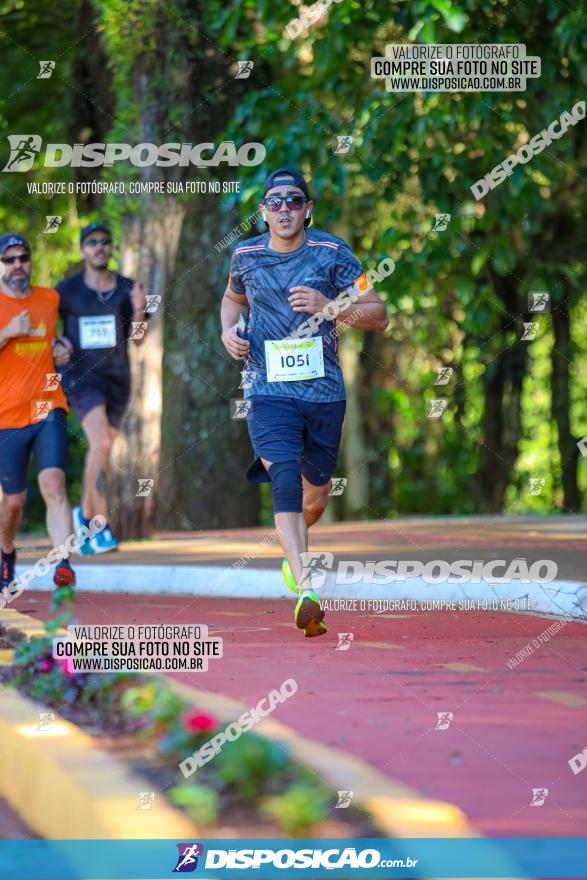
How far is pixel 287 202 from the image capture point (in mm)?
7914

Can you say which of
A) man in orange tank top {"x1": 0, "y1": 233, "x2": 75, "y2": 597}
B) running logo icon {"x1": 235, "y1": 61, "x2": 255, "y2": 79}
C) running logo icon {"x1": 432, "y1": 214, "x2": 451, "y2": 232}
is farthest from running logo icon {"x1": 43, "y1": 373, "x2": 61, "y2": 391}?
running logo icon {"x1": 235, "y1": 61, "x2": 255, "y2": 79}

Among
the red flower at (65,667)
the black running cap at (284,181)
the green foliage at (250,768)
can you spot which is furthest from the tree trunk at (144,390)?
the green foliage at (250,768)

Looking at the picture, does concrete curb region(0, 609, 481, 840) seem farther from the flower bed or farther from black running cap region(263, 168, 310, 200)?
black running cap region(263, 168, 310, 200)

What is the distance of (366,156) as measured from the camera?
14805 millimetres

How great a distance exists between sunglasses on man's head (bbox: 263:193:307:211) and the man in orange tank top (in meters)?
1.99

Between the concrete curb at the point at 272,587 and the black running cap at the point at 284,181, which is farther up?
the black running cap at the point at 284,181

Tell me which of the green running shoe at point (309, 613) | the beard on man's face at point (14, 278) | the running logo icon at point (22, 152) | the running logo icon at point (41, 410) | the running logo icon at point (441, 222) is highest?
the running logo icon at point (22, 152)

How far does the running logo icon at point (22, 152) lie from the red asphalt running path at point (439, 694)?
31.5 feet

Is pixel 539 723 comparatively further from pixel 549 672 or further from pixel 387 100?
pixel 387 100

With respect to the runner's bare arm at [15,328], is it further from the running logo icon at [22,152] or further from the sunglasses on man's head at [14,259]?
the running logo icon at [22,152]

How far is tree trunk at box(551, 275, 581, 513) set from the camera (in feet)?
74.6

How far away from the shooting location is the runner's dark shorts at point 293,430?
7918mm

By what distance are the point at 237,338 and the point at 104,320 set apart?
3.83m

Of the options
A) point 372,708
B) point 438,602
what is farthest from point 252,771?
point 438,602
